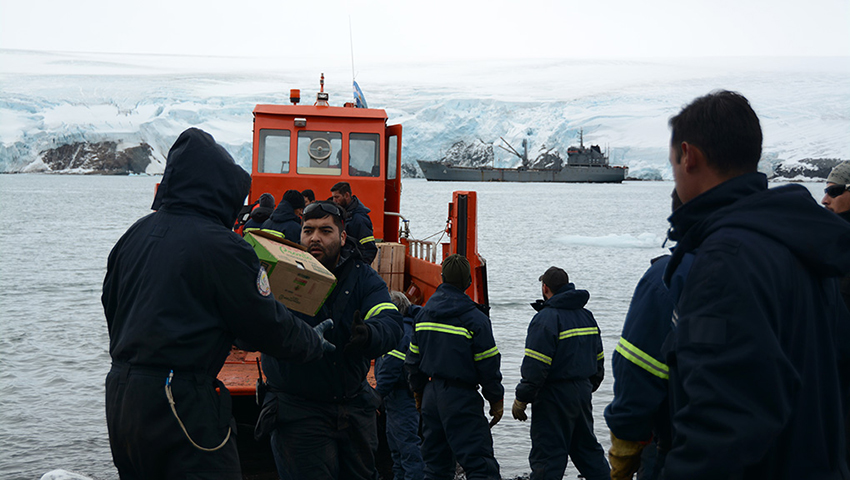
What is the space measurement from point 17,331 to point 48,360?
10.5 ft

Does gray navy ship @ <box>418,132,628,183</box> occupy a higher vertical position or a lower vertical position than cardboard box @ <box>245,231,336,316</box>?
higher

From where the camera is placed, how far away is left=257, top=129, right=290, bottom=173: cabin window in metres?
9.67

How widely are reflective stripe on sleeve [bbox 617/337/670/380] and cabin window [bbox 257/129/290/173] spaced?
8.14m

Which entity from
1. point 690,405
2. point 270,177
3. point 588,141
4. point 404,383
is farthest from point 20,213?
point 588,141

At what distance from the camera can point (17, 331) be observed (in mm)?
14695

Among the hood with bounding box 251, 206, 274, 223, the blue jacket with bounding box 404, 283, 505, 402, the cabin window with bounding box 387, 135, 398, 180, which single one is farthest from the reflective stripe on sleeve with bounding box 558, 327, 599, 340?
the cabin window with bounding box 387, 135, 398, 180

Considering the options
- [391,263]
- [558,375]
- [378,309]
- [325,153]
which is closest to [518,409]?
[558,375]

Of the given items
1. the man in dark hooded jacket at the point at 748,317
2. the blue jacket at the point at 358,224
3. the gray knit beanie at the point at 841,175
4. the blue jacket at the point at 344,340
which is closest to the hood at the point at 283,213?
the blue jacket at the point at 358,224

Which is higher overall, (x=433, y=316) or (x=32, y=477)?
(x=433, y=316)

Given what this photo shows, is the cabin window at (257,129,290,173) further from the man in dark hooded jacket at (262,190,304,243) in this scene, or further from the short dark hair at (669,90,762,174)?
the short dark hair at (669,90,762,174)

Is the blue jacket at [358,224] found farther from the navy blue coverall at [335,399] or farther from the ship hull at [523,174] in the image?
the ship hull at [523,174]

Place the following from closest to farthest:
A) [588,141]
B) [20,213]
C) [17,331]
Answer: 1. [17,331]
2. [20,213]
3. [588,141]

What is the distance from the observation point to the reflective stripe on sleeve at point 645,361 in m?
1.96

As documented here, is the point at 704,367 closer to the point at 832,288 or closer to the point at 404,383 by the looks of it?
the point at 832,288
